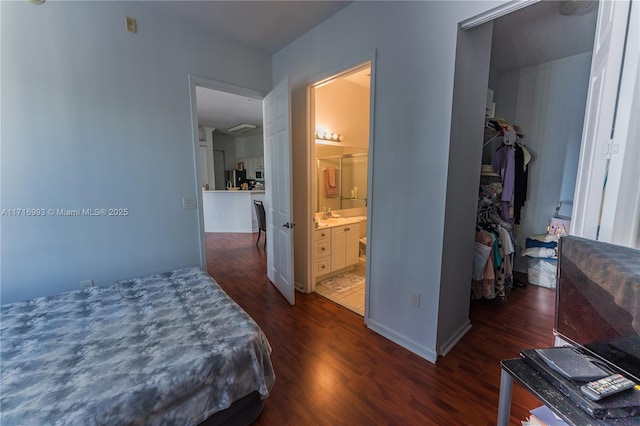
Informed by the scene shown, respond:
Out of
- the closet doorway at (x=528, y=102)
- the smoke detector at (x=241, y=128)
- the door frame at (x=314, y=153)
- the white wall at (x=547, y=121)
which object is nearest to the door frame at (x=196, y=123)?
the door frame at (x=314, y=153)

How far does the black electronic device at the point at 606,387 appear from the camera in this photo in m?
0.71

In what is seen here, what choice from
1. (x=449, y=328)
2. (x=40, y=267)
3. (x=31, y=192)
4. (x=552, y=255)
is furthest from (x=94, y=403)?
(x=552, y=255)

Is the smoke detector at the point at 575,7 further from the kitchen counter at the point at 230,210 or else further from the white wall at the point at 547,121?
the kitchen counter at the point at 230,210

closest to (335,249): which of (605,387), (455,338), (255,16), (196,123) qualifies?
(455,338)

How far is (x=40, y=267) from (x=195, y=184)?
1.30 m

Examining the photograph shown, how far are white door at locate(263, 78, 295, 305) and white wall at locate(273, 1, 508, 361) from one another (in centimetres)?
62

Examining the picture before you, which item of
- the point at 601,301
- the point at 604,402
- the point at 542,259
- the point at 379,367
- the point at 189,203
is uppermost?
the point at 189,203

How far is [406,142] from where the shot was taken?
1.91 metres

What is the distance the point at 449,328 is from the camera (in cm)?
204

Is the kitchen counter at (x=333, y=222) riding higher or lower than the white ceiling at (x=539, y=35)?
lower

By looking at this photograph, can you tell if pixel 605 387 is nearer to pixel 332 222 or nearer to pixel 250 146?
pixel 332 222

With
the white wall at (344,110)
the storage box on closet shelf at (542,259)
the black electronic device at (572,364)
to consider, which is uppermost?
the white wall at (344,110)

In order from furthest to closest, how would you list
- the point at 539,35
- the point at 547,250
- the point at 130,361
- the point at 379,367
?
the point at 547,250 < the point at 539,35 < the point at 379,367 < the point at 130,361

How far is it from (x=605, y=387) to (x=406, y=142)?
158 centimetres
